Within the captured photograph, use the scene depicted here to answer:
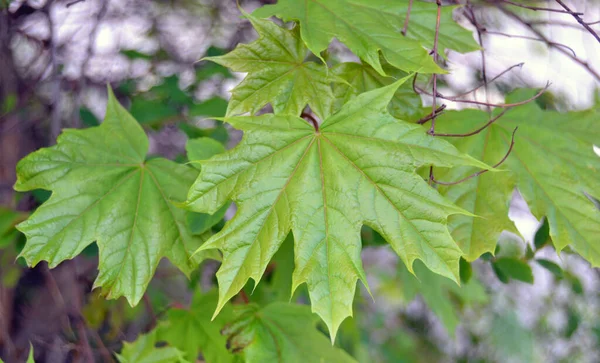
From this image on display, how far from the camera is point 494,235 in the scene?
1136 mm

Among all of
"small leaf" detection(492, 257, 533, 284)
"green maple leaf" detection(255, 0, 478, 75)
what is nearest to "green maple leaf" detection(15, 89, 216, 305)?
"green maple leaf" detection(255, 0, 478, 75)

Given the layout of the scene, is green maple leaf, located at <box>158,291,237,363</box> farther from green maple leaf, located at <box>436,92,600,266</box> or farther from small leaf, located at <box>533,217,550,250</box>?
small leaf, located at <box>533,217,550,250</box>

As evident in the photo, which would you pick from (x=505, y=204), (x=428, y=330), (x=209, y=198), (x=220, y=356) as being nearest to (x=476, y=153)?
(x=505, y=204)

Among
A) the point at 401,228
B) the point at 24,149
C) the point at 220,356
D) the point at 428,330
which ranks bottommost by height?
the point at 428,330

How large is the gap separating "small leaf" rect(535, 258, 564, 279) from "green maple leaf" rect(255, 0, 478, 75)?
0.82 meters

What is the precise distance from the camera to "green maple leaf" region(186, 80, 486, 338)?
926 millimetres

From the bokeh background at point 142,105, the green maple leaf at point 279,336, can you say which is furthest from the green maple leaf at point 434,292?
the green maple leaf at point 279,336

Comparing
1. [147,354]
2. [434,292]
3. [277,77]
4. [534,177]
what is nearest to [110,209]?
[147,354]

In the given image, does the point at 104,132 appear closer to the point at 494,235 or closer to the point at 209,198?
the point at 209,198

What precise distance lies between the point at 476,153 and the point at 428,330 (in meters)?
2.74

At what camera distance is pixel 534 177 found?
1.20 metres

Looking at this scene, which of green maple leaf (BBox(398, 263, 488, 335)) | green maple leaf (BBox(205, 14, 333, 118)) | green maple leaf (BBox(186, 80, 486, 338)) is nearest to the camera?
green maple leaf (BBox(186, 80, 486, 338))

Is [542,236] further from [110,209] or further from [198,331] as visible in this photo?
[110,209]

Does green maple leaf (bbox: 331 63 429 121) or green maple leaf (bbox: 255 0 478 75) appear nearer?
green maple leaf (bbox: 255 0 478 75)
